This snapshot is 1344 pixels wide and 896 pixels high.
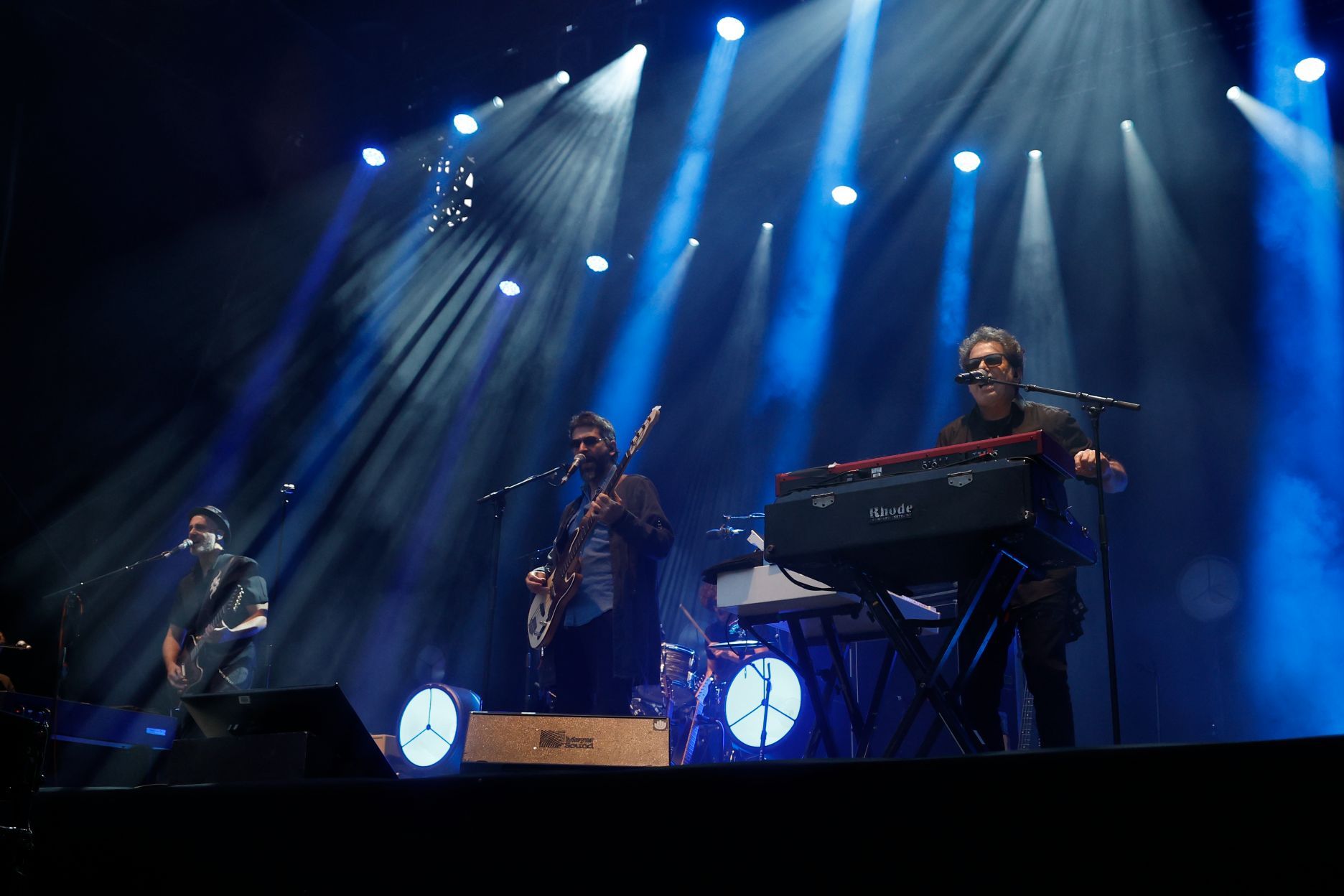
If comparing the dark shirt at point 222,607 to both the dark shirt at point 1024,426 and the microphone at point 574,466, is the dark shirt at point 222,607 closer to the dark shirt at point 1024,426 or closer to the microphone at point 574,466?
the microphone at point 574,466

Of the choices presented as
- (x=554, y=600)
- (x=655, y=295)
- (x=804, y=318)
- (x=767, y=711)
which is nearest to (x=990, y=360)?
(x=554, y=600)

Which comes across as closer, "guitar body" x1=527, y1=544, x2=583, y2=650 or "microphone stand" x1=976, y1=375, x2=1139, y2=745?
"microphone stand" x1=976, y1=375, x2=1139, y2=745

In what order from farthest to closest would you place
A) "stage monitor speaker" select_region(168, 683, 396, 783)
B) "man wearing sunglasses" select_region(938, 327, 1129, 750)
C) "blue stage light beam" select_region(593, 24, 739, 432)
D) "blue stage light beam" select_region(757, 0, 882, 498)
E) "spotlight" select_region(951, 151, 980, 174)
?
1. "blue stage light beam" select_region(757, 0, 882, 498)
2. "blue stage light beam" select_region(593, 24, 739, 432)
3. "spotlight" select_region(951, 151, 980, 174)
4. "man wearing sunglasses" select_region(938, 327, 1129, 750)
5. "stage monitor speaker" select_region(168, 683, 396, 783)

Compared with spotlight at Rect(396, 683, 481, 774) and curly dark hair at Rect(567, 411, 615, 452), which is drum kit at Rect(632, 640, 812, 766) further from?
curly dark hair at Rect(567, 411, 615, 452)

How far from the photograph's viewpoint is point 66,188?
6504 mm

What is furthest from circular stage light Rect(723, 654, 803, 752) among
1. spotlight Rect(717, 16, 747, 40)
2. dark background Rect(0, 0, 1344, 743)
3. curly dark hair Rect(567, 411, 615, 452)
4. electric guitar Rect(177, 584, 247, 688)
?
spotlight Rect(717, 16, 747, 40)

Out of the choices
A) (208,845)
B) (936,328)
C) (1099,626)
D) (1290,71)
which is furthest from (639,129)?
(208,845)

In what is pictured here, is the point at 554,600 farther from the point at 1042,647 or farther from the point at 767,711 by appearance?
the point at 1042,647

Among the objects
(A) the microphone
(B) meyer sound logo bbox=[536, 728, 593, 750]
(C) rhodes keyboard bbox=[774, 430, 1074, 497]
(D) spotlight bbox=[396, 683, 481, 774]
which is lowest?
(B) meyer sound logo bbox=[536, 728, 593, 750]

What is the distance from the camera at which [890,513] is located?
2443mm

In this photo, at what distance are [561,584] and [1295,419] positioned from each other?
5.45 meters

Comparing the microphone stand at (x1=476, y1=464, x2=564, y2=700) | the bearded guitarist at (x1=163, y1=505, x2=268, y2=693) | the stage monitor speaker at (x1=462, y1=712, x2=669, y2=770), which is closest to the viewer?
the stage monitor speaker at (x1=462, y1=712, x2=669, y2=770)

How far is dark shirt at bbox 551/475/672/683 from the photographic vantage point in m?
4.15

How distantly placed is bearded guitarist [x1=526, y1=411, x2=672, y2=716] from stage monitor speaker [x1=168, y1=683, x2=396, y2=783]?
6.59 ft
